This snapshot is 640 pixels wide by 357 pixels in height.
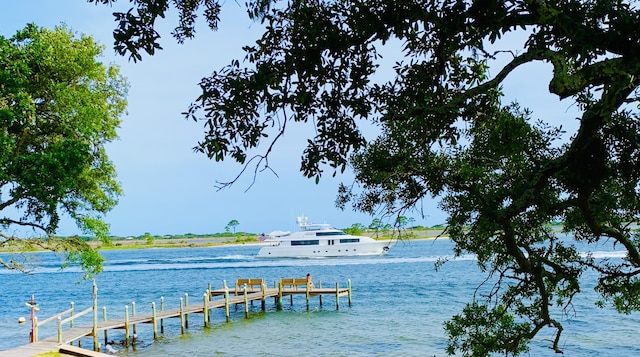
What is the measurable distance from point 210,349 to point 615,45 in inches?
906

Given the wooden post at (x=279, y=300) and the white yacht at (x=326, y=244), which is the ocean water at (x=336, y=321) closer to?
the wooden post at (x=279, y=300)

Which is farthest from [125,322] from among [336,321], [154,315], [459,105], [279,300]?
[459,105]

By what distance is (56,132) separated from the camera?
1513cm

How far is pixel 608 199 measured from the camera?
7.54 metres

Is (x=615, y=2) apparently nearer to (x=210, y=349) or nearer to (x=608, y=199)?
(x=608, y=199)

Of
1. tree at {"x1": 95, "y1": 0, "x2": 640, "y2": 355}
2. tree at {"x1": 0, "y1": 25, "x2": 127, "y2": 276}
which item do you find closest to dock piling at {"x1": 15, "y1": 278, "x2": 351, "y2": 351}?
tree at {"x1": 0, "y1": 25, "x2": 127, "y2": 276}

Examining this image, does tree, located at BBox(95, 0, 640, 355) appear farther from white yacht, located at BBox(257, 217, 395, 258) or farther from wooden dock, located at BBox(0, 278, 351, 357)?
white yacht, located at BBox(257, 217, 395, 258)

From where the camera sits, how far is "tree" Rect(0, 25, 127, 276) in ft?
45.6

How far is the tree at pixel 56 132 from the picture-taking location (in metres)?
13.9

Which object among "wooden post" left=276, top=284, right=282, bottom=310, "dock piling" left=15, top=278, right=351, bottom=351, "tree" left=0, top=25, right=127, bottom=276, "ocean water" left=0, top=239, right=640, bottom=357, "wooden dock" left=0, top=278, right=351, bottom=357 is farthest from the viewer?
"wooden post" left=276, top=284, right=282, bottom=310

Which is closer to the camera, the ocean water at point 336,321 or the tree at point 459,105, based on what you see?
the tree at point 459,105

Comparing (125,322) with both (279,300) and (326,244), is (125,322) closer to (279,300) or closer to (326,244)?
(279,300)

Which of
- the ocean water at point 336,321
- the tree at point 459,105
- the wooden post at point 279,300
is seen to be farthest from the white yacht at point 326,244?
the tree at point 459,105

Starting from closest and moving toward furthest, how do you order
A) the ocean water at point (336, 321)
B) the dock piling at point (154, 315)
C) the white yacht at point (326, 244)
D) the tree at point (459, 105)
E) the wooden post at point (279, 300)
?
1. the tree at point (459, 105)
2. the dock piling at point (154, 315)
3. the ocean water at point (336, 321)
4. the wooden post at point (279, 300)
5. the white yacht at point (326, 244)
